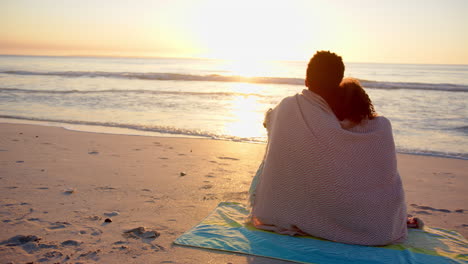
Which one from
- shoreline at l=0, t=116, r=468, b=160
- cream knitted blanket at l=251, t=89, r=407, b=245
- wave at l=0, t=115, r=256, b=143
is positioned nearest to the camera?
cream knitted blanket at l=251, t=89, r=407, b=245

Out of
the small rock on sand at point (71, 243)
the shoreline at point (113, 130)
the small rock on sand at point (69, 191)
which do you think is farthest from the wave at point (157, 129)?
the small rock on sand at point (71, 243)

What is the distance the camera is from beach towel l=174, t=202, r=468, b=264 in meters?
2.94

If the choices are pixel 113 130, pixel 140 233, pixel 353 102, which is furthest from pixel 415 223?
pixel 113 130

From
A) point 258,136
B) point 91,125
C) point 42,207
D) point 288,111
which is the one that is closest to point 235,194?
point 288,111

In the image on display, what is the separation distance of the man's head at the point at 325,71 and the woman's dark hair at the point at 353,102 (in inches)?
3.3

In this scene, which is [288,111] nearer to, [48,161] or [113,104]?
[48,161]

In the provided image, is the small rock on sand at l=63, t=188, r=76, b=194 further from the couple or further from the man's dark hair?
the man's dark hair

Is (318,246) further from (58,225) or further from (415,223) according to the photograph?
(58,225)

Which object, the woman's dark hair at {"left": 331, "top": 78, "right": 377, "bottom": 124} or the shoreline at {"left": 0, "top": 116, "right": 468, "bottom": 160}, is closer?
the woman's dark hair at {"left": 331, "top": 78, "right": 377, "bottom": 124}

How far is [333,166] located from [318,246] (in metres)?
0.62

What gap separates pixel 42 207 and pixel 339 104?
2.78m

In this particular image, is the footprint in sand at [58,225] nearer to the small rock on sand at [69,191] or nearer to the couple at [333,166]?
the small rock on sand at [69,191]

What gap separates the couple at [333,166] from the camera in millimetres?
3160

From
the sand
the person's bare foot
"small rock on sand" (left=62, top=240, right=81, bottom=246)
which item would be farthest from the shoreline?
"small rock on sand" (left=62, top=240, right=81, bottom=246)
